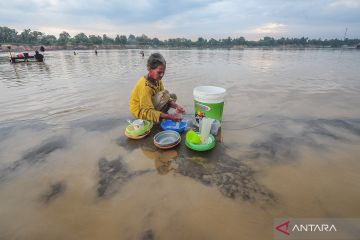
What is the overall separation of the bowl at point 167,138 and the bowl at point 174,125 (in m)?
0.20

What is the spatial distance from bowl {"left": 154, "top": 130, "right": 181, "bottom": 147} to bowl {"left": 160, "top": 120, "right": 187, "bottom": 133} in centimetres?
20

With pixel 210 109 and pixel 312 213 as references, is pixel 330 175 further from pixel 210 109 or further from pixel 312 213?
pixel 210 109

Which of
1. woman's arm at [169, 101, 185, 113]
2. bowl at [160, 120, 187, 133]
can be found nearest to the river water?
bowl at [160, 120, 187, 133]

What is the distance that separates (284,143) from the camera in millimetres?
→ 3193

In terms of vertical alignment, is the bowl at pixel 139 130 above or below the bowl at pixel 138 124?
below

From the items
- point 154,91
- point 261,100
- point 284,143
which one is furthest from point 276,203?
point 261,100

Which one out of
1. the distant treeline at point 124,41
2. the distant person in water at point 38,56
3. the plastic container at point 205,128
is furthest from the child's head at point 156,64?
the distant treeline at point 124,41

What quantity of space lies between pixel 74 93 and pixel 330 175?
7.59 metres

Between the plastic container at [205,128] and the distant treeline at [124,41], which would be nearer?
the plastic container at [205,128]

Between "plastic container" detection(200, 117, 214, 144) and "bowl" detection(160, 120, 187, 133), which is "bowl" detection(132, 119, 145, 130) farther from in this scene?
"plastic container" detection(200, 117, 214, 144)

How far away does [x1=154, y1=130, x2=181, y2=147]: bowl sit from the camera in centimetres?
310

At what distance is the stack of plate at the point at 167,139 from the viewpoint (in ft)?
9.95

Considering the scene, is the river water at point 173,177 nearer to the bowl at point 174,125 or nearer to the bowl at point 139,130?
the bowl at point 139,130

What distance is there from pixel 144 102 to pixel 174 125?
28.7 inches
